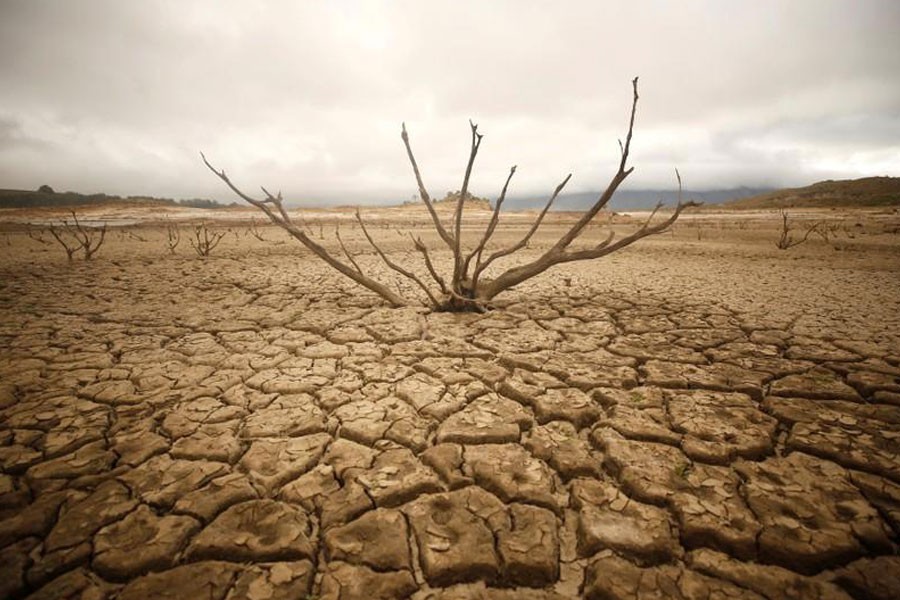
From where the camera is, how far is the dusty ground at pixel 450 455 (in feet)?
3.28

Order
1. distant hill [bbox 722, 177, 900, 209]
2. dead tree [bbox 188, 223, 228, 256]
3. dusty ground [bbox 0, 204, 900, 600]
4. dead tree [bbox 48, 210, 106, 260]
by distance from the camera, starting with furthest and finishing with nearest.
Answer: distant hill [bbox 722, 177, 900, 209]
dead tree [bbox 188, 223, 228, 256]
dead tree [bbox 48, 210, 106, 260]
dusty ground [bbox 0, 204, 900, 600]

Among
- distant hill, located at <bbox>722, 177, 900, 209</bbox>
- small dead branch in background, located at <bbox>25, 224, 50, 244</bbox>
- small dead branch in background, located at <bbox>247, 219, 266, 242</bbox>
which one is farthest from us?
distant hill, located at <bbox>722, 177, 900, 209</bbox>

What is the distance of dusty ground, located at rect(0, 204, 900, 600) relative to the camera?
39.3 inches

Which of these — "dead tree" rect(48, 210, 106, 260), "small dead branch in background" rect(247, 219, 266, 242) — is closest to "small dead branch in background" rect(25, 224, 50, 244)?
"dead tree" rect(48, 210, 106, 260)

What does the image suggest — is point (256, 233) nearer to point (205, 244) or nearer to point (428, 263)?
point (205, 244)

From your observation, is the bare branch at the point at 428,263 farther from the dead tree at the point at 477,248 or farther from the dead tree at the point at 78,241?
the dead tree at the point at 78,241

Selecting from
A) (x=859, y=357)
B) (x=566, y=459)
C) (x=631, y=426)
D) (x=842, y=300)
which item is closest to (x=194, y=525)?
(x=566, y=459)

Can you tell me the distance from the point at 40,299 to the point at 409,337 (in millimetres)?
3793

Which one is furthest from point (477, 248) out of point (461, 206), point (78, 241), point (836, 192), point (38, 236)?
point (836, 192)

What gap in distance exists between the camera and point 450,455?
1.45 m

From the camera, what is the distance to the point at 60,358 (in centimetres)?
229

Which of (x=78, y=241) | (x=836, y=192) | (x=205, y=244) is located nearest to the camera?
(x=205, y=244)

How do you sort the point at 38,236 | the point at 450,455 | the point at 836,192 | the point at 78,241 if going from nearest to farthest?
the point at 450,455
the point at 78,241
the point at 38,236
the point at 836,192

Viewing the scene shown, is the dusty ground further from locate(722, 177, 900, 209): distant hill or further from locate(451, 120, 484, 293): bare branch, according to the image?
locate(722, 177, 900, 209): distant hill
